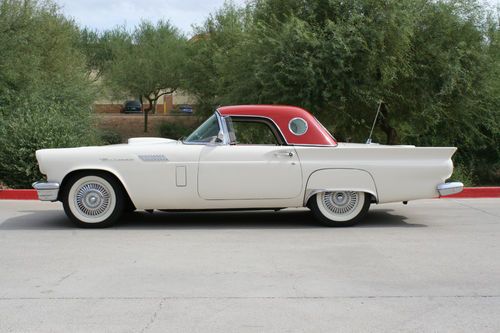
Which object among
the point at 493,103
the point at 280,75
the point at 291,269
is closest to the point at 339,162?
the point at 291,269

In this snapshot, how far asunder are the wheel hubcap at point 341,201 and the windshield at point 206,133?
5.58 ft

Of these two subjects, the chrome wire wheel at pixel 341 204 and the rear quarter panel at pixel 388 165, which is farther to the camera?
the chrome wire wheel at pixel 341 204

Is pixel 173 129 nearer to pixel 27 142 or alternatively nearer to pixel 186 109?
pixel 186 109

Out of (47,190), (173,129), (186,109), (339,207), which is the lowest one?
(339,207)

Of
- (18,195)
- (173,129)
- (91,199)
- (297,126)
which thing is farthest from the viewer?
(173,129)

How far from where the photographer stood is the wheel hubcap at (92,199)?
8.05 m

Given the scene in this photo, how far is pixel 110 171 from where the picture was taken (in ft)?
26.0

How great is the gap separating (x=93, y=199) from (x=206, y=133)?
1.72 m

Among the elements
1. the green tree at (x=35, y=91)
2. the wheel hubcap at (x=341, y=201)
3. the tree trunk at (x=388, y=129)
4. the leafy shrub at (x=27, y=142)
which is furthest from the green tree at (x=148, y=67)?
the wheel hubcap at (x=341, y=201)

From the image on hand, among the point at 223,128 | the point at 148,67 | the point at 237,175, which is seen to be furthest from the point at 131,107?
the point at 237,175

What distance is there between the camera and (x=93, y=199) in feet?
26.5

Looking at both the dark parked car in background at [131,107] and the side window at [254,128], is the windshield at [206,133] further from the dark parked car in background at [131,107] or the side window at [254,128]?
the dark parked car in background at [131,107]

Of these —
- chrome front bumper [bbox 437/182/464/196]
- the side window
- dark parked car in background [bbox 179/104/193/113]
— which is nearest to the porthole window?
the side window

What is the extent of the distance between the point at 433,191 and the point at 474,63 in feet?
27.5
